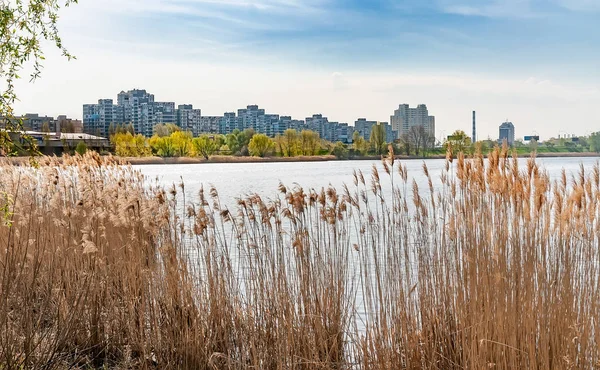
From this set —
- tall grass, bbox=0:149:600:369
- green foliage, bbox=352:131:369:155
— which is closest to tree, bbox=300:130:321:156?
green foliage, bbox=352:131:369:155

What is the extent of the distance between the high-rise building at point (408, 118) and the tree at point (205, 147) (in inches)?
3372

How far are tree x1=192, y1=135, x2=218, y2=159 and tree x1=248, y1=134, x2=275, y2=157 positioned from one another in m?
4.71

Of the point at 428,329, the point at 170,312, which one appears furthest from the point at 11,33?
the point at 428,329

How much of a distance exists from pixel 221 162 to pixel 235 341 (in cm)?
7908

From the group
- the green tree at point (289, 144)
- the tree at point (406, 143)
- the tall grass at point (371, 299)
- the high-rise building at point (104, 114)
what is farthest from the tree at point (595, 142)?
the high-rise building at point (104, 114)

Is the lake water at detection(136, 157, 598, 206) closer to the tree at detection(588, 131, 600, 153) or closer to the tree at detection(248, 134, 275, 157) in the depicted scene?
the tree at detection(248, 134, 275, 157)

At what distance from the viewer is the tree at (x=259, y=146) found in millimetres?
80062

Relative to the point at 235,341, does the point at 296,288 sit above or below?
above

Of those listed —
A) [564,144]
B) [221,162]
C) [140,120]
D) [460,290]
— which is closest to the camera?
[460,290]

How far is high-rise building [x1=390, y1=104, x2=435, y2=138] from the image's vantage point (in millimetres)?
162125

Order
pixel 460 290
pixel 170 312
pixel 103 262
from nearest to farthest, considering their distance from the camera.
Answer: pixel 460 290, pixel 170 312, pixel 103 262

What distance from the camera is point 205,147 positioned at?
79.4 m

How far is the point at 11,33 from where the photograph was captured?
512 centimetres

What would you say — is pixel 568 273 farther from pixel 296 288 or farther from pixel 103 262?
pixel 103 262
